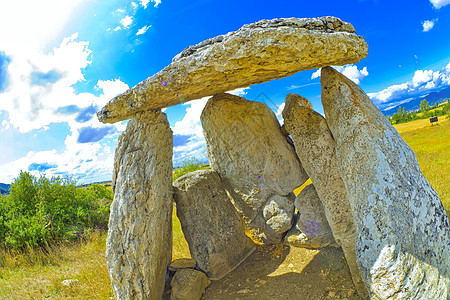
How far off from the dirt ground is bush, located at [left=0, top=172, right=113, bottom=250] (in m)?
7.25

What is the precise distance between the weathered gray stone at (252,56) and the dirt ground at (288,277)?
3884mm

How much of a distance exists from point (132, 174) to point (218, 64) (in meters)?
2.57

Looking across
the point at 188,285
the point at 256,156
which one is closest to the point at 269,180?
the point at 256,156

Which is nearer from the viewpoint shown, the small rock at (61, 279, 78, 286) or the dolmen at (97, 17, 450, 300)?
the dolmen at (97, 17, 450, 300)

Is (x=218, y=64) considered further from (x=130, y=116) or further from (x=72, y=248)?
(x=72, y=248)

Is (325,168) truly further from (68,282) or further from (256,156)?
(68,282)

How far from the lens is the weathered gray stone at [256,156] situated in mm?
6816

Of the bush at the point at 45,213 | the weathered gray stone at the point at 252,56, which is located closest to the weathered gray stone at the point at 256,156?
the weathered gray stone at the point at 252,56

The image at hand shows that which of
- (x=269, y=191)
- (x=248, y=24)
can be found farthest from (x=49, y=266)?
(x=248, y=24)

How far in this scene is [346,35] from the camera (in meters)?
4.95

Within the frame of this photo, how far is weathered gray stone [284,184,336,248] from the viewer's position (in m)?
6.32

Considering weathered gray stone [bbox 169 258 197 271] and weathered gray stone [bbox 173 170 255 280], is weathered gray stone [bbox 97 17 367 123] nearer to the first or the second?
weathered gray stone [bbox 173 170 255 280]

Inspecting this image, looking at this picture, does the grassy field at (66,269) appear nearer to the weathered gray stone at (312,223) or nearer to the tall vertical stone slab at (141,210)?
the tall vertical stone slab at (141,210)

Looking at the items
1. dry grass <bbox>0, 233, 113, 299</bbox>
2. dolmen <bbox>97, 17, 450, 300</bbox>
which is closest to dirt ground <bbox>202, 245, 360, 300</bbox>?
dolmen <bbox>97, 17, 450, 300</bbox>
